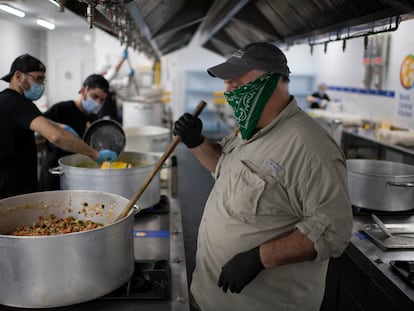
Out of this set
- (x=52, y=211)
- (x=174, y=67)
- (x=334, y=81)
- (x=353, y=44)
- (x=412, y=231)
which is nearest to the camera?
(x=52, y=211)

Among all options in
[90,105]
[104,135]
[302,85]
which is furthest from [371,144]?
[302,85]

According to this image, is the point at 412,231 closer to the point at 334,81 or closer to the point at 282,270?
the point at 282,270

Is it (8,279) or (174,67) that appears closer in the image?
(8,279)

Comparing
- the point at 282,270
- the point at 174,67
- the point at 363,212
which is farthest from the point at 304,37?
the point at 174,67

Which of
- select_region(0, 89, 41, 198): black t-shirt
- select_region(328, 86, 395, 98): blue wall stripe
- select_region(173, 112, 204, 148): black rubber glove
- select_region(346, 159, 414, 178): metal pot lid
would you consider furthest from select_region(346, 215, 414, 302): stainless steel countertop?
select_region(328, 86, 395, 98): blue wall stripe

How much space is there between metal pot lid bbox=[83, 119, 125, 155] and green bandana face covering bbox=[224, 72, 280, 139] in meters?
1.25

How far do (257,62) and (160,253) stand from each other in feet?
2.71

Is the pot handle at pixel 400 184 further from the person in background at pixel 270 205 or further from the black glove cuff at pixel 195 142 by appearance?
the black glove cuff at pixel 195 142

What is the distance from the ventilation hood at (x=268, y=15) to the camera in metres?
2.03

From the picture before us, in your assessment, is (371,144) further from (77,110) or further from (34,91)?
(34,91)

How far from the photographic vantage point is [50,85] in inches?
436

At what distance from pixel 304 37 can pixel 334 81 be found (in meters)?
5.35

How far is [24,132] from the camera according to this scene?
2.17 metres

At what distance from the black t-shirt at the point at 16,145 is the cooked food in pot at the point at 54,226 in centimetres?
63
